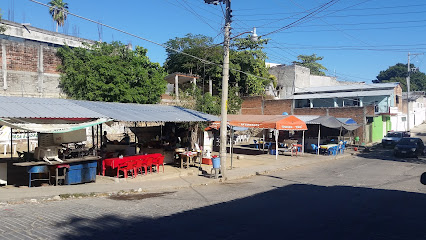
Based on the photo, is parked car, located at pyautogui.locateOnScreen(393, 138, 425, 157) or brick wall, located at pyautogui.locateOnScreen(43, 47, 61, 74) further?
brick wall, located at pyautogui.locateOnScreen(43, 47, 61, 74)

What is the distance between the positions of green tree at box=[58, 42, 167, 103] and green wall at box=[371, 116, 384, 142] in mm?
23818

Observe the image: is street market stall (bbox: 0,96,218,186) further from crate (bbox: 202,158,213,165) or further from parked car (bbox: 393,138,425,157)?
parked car (bbox: 393,138,425,157)

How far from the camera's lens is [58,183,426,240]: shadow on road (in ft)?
22.2

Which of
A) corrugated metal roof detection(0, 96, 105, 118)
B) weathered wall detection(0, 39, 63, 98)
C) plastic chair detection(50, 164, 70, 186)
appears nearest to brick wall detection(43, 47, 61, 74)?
weathered wall detection(0, 39, 63, 98)

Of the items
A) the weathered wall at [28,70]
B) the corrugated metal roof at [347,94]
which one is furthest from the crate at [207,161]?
the corrugated metal roof at [347,94]

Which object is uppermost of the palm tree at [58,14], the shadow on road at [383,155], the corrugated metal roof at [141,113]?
the palm tree at [58,14]

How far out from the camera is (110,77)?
27.2m

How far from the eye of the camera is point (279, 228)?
23.7ft

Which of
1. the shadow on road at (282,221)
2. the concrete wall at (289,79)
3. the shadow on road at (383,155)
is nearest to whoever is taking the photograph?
the shadow on road at (282,221)

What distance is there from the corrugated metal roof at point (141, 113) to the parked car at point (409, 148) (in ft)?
48.1

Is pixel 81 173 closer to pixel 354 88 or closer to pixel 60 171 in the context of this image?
pixel 60 171

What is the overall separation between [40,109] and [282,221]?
32.8ft

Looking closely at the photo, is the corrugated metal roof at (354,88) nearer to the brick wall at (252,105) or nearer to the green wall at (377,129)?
the green wall at (377,129)

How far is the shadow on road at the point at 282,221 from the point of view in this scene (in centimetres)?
677
